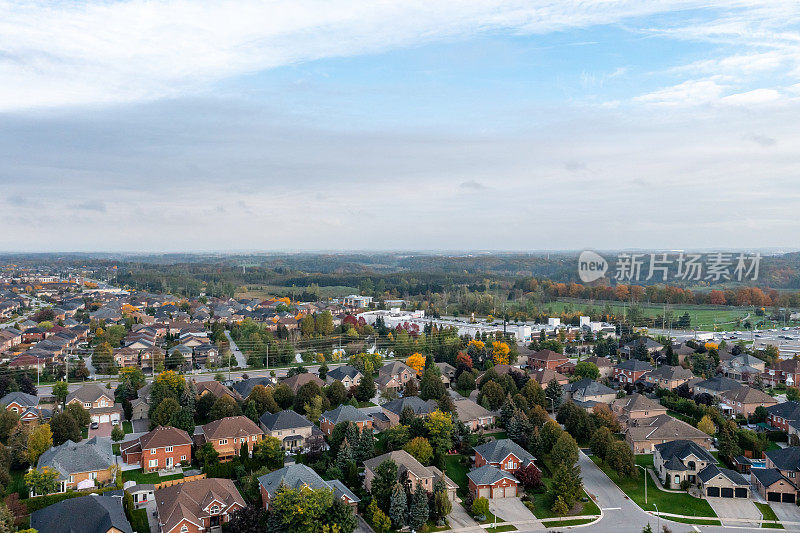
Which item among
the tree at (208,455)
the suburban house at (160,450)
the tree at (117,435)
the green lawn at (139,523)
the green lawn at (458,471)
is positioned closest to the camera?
the green lawn at (139,523)

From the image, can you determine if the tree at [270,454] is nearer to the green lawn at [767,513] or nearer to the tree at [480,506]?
the tree at [480,506]

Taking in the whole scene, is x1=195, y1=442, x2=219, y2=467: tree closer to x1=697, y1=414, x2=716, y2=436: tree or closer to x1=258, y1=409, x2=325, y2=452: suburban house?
x1=258, y1=409, x2=325, y2=452: suburban house

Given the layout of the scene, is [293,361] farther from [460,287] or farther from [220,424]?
[460,287]

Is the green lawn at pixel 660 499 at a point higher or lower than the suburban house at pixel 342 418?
lower

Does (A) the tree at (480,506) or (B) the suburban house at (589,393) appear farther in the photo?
(B) the suburban house at (589,393)

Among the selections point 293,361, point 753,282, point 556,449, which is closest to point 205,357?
point 293,361

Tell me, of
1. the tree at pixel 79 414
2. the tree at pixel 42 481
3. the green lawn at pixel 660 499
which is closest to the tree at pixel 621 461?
the green lawn at pixel 660 499

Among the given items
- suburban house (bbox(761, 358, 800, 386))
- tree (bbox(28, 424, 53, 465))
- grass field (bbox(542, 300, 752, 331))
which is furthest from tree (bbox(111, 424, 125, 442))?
grass field (bbox(542, 300, 752, 331))
